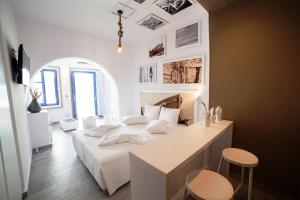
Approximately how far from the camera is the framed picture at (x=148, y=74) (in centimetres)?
350

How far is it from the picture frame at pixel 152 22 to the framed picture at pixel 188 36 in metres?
0.37

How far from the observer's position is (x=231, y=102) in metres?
1.75

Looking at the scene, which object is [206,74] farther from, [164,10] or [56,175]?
[56,175]

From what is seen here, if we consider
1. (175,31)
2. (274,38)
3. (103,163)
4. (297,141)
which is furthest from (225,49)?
(103,163)

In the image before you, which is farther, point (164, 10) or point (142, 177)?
point (164, 10)

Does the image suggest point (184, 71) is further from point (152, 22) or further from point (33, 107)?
point (33, 107)

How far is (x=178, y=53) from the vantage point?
293cm

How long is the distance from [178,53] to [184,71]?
1.47ft

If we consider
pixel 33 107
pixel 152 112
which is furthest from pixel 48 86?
pixel 152 112

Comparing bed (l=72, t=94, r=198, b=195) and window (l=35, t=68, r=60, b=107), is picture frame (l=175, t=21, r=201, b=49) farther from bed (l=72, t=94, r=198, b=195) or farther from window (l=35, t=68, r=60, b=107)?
window (l=35, t=68, r=60, b=107)

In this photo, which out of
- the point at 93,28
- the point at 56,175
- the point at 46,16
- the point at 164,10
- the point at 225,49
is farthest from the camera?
the point at 93,28

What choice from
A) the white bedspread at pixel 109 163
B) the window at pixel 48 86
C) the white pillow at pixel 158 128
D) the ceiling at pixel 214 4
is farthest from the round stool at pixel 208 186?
the window at pixel 48 86

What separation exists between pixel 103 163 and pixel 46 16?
2857mm

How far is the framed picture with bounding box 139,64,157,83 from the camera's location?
3502 millimetres
